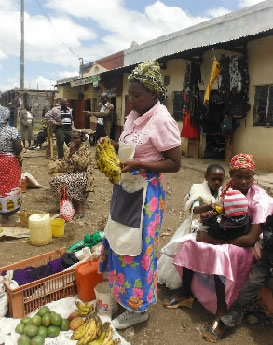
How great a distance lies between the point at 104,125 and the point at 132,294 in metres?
10.3

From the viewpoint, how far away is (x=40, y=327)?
7.71ft

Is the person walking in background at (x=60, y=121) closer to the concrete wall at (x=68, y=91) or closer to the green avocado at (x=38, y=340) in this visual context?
the green avocado at (x=38, y=340)

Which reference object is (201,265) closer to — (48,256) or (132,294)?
(132,294)

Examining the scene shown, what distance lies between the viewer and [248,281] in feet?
8.05

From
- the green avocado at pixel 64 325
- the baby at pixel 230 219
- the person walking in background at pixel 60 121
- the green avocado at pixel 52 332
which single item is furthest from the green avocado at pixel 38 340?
the person walking in background at pixel 60 121

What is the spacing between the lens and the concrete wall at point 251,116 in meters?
7.53

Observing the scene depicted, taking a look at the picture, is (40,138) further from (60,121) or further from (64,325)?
(64,325)

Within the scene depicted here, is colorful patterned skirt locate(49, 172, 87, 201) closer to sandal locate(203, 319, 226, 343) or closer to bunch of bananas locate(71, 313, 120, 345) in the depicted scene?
bunch of bananas locate(71, 313, 120, 345)

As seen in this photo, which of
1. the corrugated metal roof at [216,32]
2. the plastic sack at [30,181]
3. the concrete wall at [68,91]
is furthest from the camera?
the concrete wall at [68,91]

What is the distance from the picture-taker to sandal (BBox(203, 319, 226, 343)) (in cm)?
242

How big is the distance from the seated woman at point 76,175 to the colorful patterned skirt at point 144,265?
2581 mm

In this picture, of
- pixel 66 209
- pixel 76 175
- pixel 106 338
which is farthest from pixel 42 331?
pixel 76 175

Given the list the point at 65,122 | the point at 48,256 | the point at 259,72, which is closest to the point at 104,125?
the point at 65,122

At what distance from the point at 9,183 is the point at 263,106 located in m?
6.09
